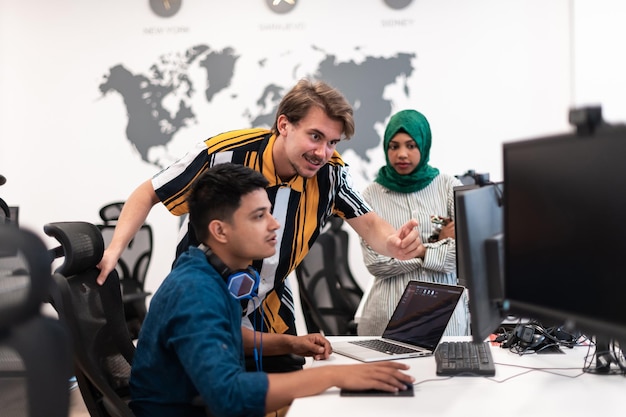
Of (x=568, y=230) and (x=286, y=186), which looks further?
(x=286, y=186)

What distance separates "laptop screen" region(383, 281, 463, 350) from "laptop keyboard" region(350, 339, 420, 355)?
1.5 inches

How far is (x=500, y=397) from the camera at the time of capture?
1378 millimetres

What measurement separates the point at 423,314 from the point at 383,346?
16 centimetres

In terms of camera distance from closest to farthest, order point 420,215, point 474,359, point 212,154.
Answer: point 474,359 < point 212,154 < point 420,215

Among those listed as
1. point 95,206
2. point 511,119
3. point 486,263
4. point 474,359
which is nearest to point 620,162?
point 486,263

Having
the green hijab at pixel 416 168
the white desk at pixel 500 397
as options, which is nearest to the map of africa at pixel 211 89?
the green hijab at pixel 416 168

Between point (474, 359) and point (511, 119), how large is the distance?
3062 millimetres

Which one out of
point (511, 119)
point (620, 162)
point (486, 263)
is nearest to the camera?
point (620, 162)

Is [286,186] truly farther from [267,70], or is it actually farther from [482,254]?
[267,70]

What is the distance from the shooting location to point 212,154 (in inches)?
76.4

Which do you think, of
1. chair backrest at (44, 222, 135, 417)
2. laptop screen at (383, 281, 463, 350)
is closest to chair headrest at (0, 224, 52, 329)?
chair backrest at (44, 222, 135, 417)

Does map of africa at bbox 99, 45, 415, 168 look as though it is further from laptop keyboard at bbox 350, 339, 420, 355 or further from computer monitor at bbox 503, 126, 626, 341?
computer monitor at bbox 503, 126, 626, 341

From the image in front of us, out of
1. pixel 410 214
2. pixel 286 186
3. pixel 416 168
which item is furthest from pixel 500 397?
pixel 416 168

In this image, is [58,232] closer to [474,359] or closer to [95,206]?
[474,359]
